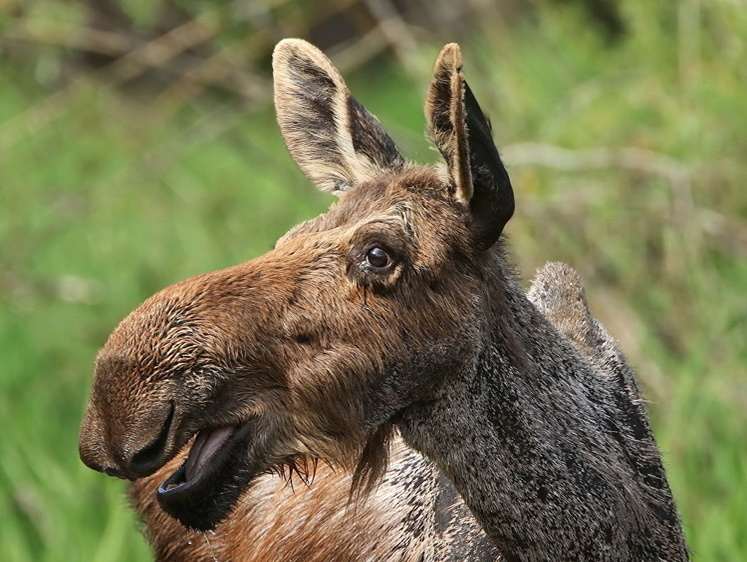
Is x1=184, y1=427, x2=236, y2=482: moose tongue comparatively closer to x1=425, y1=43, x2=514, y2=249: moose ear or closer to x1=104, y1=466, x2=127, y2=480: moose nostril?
x1=104, y1=466, x2=127, y2=480: moose nostril

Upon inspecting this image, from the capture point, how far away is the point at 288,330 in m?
3.08

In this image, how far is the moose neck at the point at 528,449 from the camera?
329 centimetres

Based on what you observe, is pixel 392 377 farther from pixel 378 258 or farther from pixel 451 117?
pixel 451 117

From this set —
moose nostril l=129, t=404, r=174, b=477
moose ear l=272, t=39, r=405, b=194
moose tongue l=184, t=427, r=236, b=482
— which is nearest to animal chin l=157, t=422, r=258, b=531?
moose tongue l=184, t=427, r=236, b=482

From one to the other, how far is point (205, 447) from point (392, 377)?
19.6 inches

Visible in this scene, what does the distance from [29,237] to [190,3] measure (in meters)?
1.94

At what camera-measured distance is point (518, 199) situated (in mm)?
6699

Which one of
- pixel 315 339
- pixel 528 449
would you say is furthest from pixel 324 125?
pixel 528 449

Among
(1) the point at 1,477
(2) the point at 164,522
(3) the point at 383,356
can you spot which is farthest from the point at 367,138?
(1) the point at 1,477

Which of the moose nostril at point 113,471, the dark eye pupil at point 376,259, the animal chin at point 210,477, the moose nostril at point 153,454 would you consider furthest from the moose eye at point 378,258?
the moose nostril at point 113,471

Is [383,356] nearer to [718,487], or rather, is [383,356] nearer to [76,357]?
[718,487]

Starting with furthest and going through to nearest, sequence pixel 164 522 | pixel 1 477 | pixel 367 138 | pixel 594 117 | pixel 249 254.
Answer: pixel 249 254
pixel 594 117
pixel 1 477
pixel 164 522
pixel 367 138

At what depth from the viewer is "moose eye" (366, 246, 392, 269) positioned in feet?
10.5

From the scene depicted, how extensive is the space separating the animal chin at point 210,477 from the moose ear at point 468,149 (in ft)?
2.70
